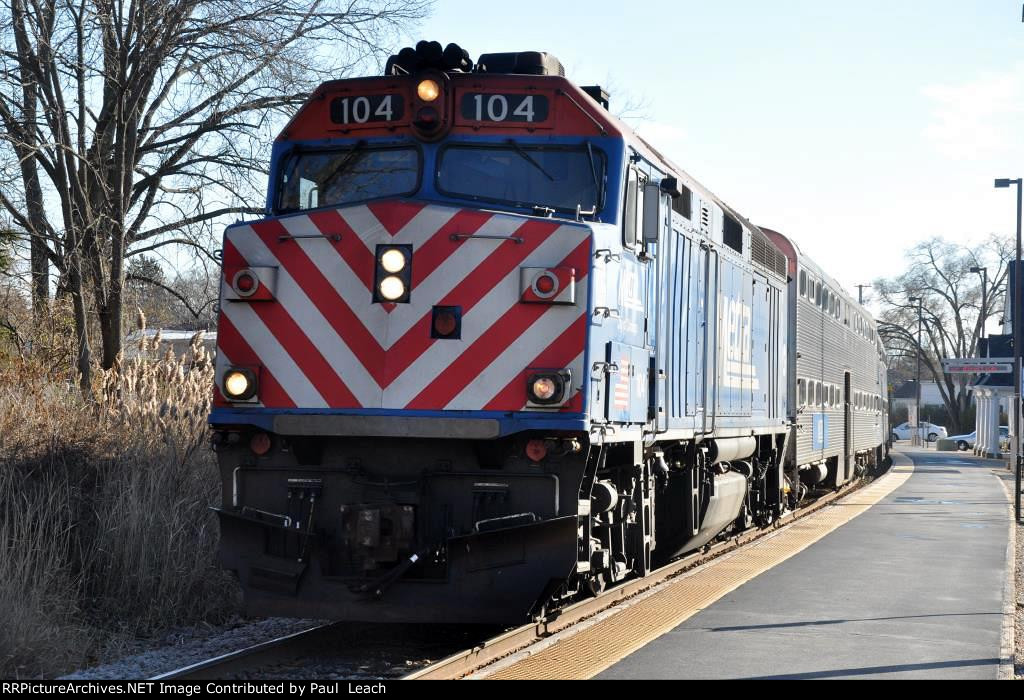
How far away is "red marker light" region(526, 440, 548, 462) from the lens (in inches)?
279

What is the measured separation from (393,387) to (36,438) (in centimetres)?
484

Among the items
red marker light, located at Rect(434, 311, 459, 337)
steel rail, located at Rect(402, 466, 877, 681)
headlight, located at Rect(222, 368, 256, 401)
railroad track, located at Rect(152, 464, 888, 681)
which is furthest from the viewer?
headlight, located at Rect(222, 368, 256, 401)

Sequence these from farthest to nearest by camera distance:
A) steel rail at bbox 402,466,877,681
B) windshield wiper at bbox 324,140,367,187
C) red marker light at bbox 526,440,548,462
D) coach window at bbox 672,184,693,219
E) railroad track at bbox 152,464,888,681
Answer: coach window at bbox 672,184,693,219
windshield wiper at bbox 324,140,367,187
red marker light at bbox 526,440,548,462
railroad track at bbox 152,464,888,681
steel rail at bbox 402,466,877,681

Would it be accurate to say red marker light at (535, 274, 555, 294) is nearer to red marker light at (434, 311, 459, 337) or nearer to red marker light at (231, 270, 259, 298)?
red marker light at (434, 311, 459, 337)

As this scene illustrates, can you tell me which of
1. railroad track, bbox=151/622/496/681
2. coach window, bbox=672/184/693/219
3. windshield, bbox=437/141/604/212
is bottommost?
railroad track, bbox=151/622/496/681

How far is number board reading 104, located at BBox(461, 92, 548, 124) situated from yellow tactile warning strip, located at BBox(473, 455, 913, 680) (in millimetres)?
3443

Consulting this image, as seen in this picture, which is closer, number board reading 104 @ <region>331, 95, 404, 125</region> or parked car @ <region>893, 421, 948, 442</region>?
number board reading 104 @ <region>331, 95, 404, 125</region>

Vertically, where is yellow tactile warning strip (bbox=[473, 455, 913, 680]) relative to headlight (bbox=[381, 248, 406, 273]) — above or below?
below

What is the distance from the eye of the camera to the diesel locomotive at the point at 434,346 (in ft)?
23.4

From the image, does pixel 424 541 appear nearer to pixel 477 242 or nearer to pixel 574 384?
pixel 574 384

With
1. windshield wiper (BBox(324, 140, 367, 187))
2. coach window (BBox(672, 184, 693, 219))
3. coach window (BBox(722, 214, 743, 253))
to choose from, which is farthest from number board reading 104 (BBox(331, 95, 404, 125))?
coach window (BBox(722, 214, 743, 253))

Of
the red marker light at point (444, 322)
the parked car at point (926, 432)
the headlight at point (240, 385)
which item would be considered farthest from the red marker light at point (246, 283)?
the parked car at point (926, 432)

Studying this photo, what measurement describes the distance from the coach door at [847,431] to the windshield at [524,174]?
56.5ft
